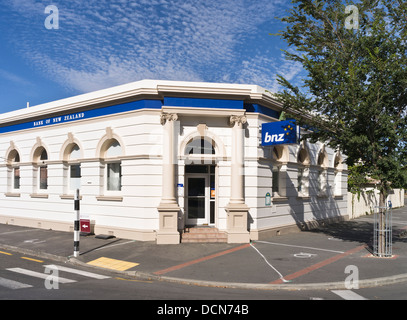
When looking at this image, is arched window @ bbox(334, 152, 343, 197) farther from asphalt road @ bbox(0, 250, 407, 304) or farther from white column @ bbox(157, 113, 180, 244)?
asphalt road @ bbox(0, 250, 407, 304)

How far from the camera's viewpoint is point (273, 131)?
1421 centimetres

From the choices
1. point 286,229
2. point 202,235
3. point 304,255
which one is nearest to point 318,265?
point 304,255

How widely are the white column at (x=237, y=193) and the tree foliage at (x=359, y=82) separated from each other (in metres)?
2.07

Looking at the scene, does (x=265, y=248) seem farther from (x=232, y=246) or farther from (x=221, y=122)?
(x=221, y=122)

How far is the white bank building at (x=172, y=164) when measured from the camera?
13.8m

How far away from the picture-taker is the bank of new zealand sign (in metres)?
13.7

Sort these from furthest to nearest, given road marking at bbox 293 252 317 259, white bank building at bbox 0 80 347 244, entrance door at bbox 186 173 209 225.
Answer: entrance door at bbox 186 173 209 225 < white bank building at bbox 0 80 347 244 < road marking at bbox 293 252 317 259

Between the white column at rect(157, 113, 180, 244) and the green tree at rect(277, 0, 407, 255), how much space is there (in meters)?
4.32

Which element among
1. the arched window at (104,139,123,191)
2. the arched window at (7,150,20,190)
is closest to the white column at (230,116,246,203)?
the arched window at (104,139,123,191)

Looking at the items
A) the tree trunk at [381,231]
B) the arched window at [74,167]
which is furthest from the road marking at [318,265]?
the arched window at [74,167]

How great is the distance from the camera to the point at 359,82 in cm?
1170

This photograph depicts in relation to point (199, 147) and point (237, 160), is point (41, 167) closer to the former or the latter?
point (199, 147)
